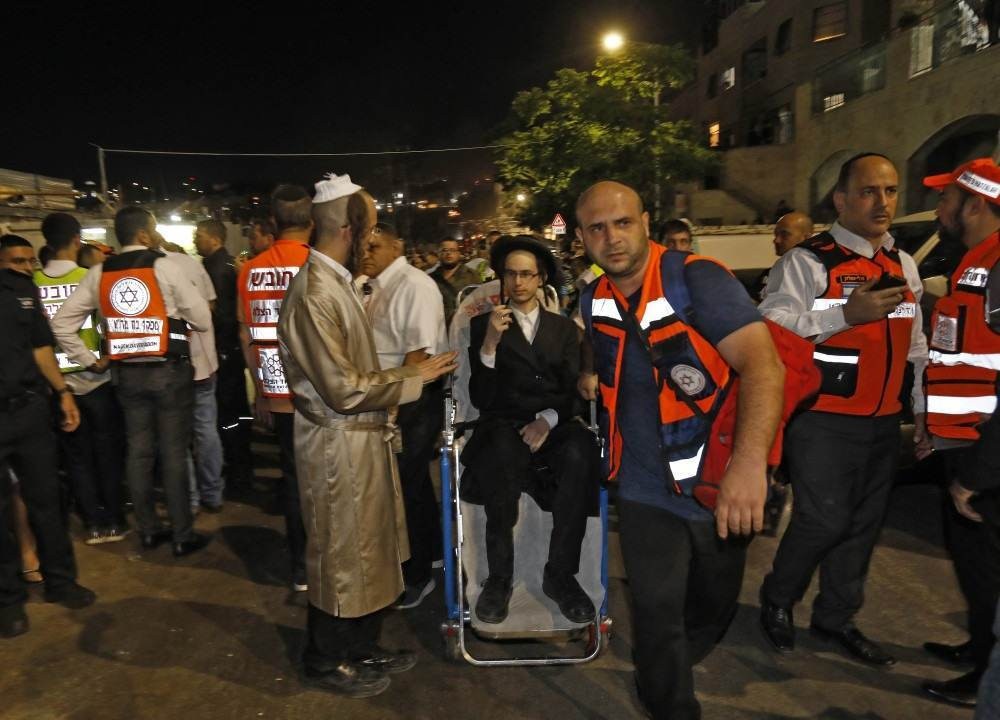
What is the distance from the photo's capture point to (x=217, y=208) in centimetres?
4938

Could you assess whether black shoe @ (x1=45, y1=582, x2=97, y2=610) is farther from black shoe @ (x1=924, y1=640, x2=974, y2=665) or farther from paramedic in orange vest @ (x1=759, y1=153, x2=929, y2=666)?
black shoe @ (x1=924, y1=640, x2=974, y2=665)

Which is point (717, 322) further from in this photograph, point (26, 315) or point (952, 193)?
point (26, 315)

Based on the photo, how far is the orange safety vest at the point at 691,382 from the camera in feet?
7.55

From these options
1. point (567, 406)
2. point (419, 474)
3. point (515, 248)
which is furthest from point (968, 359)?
point (419, 474)

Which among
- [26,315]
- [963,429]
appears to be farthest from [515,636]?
[26,315]

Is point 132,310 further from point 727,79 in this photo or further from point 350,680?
point 727,79

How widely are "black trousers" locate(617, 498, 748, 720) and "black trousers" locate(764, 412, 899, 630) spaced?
3.32 ft

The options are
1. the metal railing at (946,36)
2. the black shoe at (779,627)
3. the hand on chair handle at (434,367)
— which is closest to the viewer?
the hand on chair handle at (434,367)

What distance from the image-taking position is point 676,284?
7.77ft

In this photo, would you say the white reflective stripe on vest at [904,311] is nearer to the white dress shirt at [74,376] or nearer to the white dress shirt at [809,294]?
the white dress shirt at [809,294]

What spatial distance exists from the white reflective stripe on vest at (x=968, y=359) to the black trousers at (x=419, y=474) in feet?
8.38

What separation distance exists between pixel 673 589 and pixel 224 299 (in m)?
5.18

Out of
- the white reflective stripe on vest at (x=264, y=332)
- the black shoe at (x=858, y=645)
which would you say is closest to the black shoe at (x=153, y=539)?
the white reflective stripe on vest at (x=264, y=332)

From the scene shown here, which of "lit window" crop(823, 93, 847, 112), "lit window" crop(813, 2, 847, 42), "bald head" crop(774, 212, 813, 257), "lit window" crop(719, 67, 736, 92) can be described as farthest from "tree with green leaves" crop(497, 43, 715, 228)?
"bald head" crop(774, 212, 813, 257)
